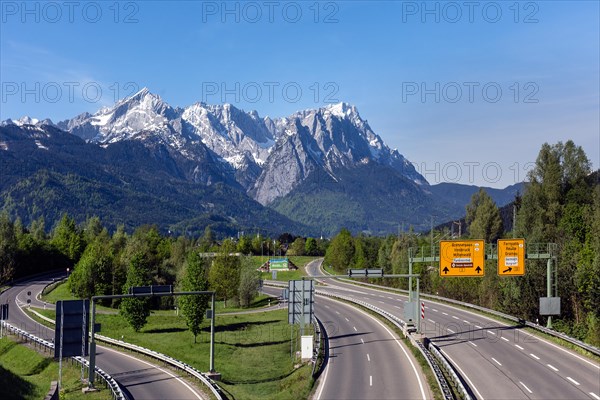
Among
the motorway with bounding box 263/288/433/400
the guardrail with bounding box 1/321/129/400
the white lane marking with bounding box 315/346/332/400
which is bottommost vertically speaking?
the guardrail with bounding box 1/321/129/400

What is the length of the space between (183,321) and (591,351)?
54968mm

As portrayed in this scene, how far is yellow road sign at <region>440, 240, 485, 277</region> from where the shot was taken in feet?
180

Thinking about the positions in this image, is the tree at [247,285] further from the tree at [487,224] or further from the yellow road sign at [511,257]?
the yellow road sign at [511,257]

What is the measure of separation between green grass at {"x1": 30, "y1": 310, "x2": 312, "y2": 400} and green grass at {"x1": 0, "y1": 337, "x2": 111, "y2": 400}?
9.31m

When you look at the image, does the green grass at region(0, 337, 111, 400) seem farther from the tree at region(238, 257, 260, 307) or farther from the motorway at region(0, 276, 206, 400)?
the tree at region(238, 257, 260, 307)

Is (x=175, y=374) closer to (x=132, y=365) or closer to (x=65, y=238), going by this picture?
(x=132, y=365)

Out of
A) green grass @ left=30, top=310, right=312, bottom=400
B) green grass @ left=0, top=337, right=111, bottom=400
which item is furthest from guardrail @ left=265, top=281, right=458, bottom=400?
green grass @ left=0, top=337, right=111, bottom=400

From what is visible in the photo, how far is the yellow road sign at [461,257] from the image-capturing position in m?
54.9

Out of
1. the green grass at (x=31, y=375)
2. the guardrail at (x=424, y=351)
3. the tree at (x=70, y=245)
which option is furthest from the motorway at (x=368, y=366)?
the tree at (x=70, y=245)

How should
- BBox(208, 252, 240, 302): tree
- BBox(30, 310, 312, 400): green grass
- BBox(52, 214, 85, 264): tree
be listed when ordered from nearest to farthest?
BBox(30, 310, 312, 400): green grass → BBox(208, 252, 240, 302): tree → BBox(52, 214, 85, 264): tree

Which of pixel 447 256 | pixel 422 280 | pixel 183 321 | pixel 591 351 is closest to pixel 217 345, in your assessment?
pixel 183 321

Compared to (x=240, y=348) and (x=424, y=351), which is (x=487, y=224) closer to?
(x=240, y=348)

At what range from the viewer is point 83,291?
97.8 metres

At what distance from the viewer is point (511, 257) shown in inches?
2162
